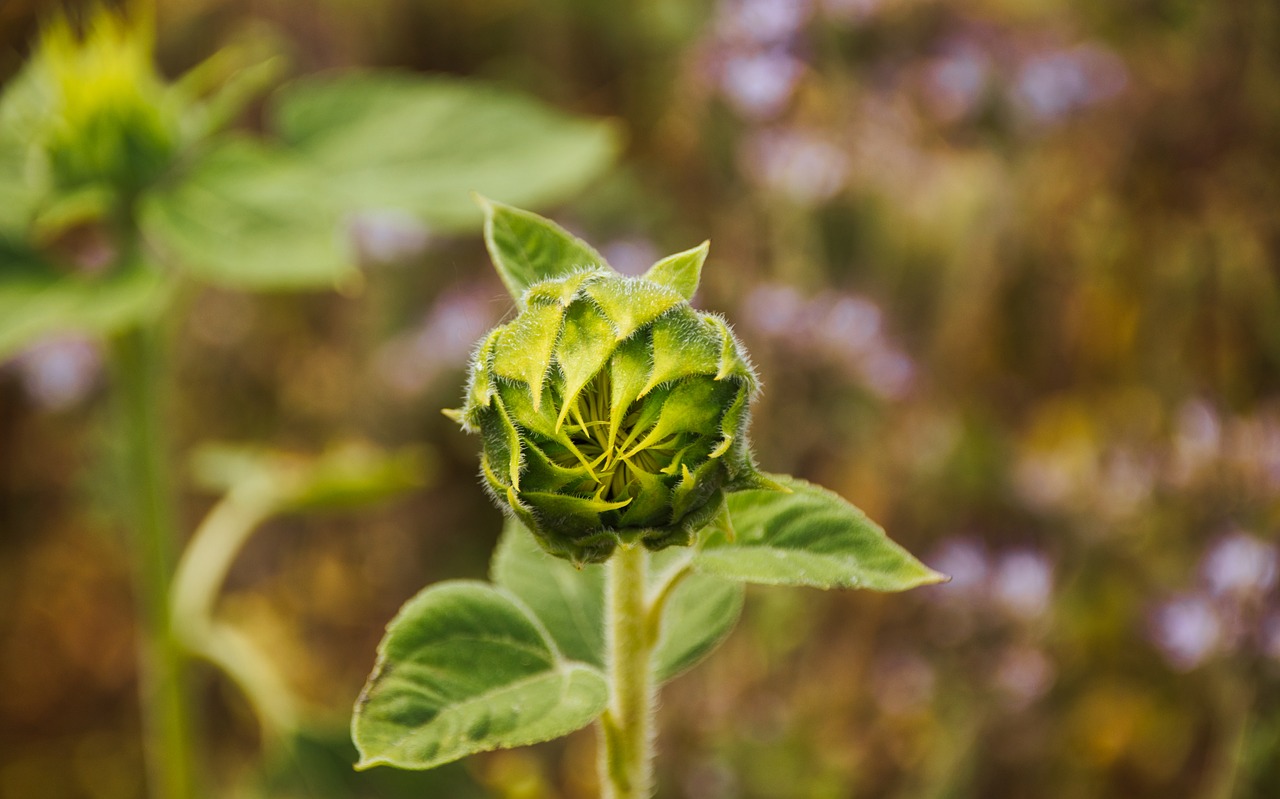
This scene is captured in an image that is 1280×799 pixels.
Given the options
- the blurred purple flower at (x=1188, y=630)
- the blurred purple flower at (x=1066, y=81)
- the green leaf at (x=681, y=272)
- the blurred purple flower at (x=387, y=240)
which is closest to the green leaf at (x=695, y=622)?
the green leaf at (x=681, y=272)

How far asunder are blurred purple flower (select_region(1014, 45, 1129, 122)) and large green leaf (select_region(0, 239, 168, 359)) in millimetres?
1020

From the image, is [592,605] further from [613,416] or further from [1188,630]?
[1188,630]

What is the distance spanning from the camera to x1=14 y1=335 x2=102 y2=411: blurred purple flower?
1.57 meters

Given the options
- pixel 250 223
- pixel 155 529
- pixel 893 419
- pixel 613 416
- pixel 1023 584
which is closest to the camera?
pixel 613 416

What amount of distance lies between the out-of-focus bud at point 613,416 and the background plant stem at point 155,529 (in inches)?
24.9

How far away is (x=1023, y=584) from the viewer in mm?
1146

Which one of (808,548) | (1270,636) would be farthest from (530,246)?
(1270,636)

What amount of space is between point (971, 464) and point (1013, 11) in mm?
833

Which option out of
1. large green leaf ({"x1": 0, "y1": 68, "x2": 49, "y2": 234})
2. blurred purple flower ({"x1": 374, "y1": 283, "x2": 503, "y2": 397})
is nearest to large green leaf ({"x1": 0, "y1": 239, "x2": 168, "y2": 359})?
large green leaf ({"x1": 0, "y1": 68, "x2": 49, "y2": 234})

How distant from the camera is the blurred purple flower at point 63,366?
157cm

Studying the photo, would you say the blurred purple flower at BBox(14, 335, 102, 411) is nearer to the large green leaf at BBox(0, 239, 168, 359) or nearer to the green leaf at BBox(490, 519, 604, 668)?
the large green leaf at BBox(0, 239, 168, 359)

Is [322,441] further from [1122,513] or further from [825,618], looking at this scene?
[1122,513]

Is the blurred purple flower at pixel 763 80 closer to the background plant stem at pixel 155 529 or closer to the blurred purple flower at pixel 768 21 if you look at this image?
the blurred purple flower at pixel 768 21

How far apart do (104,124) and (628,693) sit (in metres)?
0.64
